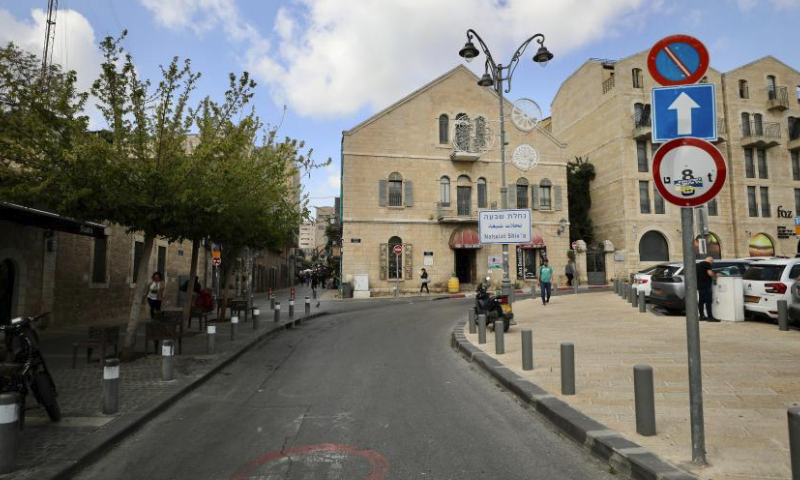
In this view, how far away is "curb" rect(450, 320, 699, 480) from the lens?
150 inches

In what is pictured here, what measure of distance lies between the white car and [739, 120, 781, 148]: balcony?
3060 centimetres

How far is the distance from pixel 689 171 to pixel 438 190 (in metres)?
27.9

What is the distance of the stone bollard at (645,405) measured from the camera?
4.59 meters

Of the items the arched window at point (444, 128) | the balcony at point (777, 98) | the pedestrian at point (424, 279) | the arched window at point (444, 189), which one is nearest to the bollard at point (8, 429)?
the pedestrian at point (424, 279)

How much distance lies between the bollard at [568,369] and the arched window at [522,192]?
27.7m

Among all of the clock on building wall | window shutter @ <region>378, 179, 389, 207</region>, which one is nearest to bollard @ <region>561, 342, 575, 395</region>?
the clock on building wall

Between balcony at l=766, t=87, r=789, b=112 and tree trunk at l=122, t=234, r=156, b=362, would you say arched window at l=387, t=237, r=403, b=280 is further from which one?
balcony at l=766, t=87, r=789, b=112

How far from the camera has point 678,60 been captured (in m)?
4.27

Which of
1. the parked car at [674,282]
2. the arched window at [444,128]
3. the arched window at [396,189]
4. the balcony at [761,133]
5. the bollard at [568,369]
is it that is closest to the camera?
the bollard at [568,369]

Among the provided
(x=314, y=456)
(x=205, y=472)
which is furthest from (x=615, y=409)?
(x=205, y=472)

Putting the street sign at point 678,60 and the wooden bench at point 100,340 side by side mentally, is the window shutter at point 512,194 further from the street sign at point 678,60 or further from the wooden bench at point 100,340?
the street sign at point 678,60

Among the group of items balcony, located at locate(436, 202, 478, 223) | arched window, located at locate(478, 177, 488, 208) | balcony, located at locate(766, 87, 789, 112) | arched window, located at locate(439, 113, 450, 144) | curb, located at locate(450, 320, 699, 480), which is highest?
balcony, located at locate(766, 87, 789, 112)

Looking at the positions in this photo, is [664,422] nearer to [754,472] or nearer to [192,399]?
[754,472]

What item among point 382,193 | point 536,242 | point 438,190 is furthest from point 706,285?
point 382,193
